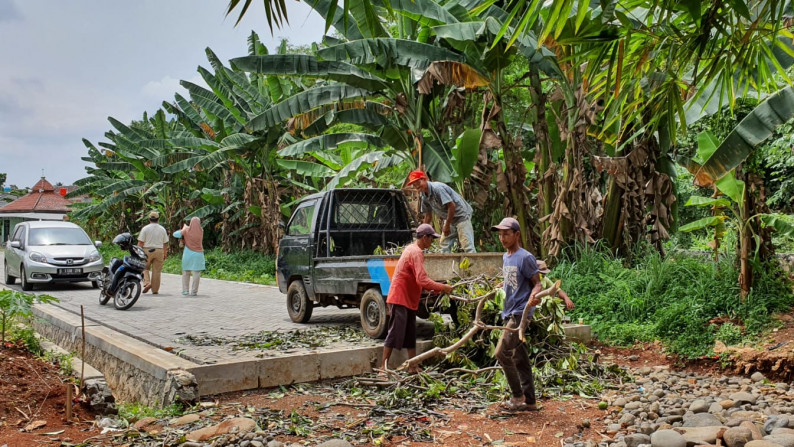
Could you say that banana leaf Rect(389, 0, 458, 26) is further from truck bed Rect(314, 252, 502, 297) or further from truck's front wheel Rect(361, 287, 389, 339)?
truck's front wheel Rect(361, 287, 389, 339)

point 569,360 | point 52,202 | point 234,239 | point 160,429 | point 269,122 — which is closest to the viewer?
point 160,429

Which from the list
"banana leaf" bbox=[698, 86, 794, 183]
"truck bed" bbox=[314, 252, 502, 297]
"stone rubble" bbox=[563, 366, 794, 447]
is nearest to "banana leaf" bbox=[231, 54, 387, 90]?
"truck bed" bbox=[314, 252, 502, 297]

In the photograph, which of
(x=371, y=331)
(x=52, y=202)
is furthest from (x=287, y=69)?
(x=52, y=202)

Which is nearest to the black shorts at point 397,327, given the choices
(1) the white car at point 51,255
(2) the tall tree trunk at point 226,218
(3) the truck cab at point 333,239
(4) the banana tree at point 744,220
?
(3) the truck cab at point 333,239

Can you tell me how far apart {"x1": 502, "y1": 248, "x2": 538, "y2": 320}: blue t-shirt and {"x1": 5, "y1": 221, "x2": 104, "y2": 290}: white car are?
12.6m

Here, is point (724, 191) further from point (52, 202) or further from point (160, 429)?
point (52, 202)

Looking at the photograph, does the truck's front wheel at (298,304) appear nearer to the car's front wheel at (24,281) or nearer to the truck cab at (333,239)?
the truck cab at (333,239)

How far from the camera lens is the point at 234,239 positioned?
944 inches

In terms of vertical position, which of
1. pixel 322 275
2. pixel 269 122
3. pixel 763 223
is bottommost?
pixel 322 275

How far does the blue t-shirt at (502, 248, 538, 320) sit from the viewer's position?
563cm

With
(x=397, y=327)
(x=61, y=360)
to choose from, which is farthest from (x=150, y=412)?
(x=397, y=327)

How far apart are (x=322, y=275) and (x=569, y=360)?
3.72m

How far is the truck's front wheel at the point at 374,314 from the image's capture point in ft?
25.7

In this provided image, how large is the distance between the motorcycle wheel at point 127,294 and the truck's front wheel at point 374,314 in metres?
5.63
